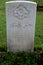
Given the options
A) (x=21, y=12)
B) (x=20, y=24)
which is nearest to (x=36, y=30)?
(x=20, y=24)

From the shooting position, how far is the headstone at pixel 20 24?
16.4ft

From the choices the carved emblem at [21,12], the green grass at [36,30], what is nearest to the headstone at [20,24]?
the carved emblem at [21,12]

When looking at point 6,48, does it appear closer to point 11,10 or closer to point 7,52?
point 7,52

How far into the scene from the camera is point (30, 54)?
5438 mm

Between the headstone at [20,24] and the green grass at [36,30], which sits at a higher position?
the headstone at [20,24]

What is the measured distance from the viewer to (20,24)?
205 inches

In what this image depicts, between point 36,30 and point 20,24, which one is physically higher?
point 20,24

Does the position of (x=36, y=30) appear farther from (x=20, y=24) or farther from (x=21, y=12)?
(x=21, y=12)

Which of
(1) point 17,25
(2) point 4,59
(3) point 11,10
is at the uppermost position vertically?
(3) point 11,10

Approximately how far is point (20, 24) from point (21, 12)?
0.31 m

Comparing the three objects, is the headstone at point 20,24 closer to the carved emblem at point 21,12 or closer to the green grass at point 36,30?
the carved emblem at point 21,12

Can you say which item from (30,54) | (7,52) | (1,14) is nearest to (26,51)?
(30,54)

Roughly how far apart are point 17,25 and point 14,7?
464 mm

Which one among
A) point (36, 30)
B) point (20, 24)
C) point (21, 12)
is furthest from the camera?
point (36, 30)
